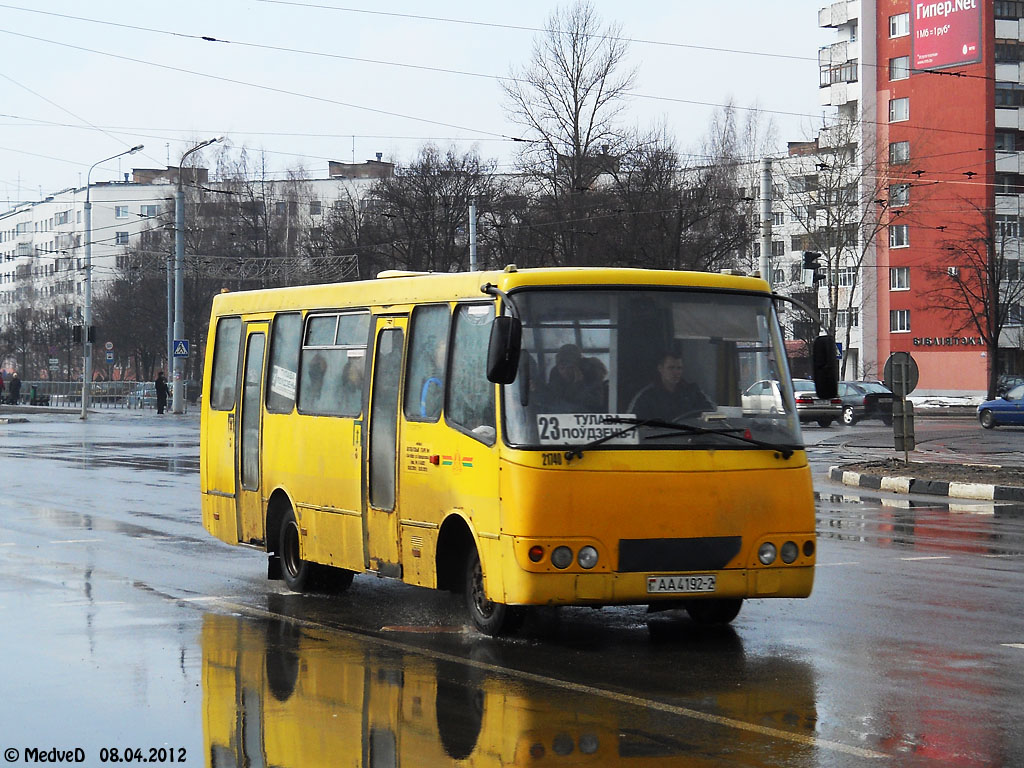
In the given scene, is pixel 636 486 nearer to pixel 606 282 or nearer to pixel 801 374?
pixel 606 282

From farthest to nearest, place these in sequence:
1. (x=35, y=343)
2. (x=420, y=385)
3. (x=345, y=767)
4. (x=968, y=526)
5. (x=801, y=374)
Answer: (x=35, y=343) → (x=801, y=374) → (x=968, y=526) → (x=420, y=385) → (x=345, y=767)

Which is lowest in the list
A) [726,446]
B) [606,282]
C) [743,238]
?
[726,446]

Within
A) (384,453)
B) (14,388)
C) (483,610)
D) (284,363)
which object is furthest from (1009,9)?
(483,610)

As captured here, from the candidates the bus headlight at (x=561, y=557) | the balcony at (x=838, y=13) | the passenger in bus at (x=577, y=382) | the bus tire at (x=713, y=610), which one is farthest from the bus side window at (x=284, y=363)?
the balcony at (x=838, y=13)

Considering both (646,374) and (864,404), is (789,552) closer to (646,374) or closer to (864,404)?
(646,374)

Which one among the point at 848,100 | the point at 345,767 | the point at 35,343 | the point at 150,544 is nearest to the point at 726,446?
the point at 345,767

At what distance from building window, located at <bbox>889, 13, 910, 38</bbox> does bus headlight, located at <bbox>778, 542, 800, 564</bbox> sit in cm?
7962

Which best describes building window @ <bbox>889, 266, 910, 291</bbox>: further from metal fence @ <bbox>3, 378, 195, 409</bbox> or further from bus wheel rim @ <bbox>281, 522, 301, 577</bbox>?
bus wheel rim @ <bbox>281, 522, 301, 577</bbox>

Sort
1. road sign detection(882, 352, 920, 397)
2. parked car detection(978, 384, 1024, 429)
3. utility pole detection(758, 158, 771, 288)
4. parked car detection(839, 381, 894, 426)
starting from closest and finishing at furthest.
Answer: road sign detection(882, 352, 920, 397) → utility pole detection(758, 158, 771, 288) → parked car detection(978, 384, 1024, 429) → parked car detection(839, 381, 894, 426)

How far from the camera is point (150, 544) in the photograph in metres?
15.3

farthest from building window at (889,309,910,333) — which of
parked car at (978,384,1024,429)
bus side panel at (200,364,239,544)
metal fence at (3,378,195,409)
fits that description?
bus side panel at (200,364,239,544)

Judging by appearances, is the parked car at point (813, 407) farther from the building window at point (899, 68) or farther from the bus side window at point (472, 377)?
the building window at point (899, 68)

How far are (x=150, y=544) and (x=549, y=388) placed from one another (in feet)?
24.1

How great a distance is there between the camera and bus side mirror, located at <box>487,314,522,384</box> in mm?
8820
